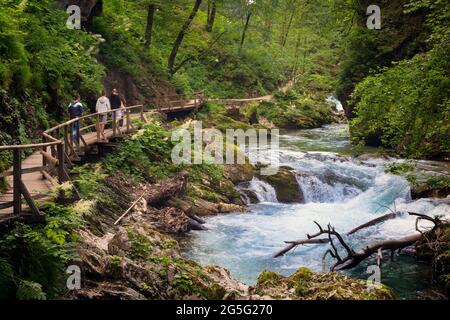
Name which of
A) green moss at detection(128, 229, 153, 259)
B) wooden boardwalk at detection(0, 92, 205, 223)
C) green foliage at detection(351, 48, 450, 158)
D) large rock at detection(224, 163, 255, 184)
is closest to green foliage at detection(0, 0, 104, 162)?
wooden boardwalk at detection(0, 92, 205, 223)

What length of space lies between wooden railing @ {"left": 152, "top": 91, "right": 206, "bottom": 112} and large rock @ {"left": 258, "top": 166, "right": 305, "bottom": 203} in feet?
28.1

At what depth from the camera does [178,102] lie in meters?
29.8

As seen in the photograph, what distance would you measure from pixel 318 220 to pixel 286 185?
366cm

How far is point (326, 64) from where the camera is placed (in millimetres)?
57312

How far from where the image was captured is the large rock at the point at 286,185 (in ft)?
66.2

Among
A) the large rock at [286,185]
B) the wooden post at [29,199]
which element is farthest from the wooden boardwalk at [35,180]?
the large rock at [286,185]

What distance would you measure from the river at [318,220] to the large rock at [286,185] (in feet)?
0.83

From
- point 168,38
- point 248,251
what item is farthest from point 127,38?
point 248,251

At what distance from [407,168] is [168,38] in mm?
25001

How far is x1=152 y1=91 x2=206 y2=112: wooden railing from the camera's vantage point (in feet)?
93.1

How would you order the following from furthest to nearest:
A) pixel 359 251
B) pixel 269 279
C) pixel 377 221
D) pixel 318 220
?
pixel 318 220 → pixel 377 221 → pixel 359 251 → pixel 269 279

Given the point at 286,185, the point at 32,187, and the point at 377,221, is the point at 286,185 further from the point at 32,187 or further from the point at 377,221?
the point at 32,187

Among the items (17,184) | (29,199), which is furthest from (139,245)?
(17,184)
